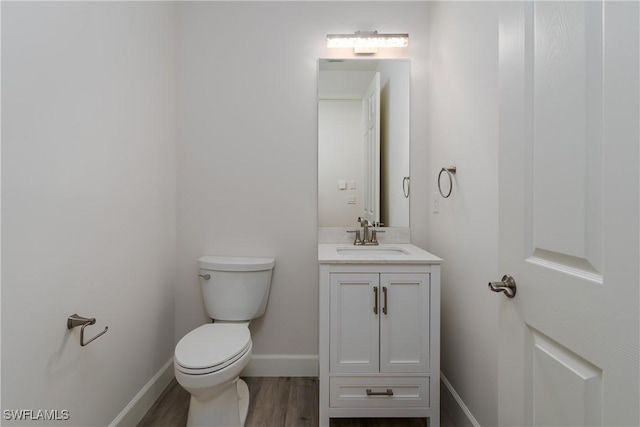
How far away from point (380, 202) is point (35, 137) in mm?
1709

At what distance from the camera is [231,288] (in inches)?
77.7

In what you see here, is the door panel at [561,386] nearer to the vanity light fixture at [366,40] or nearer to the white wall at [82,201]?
the white wall at [82,201]

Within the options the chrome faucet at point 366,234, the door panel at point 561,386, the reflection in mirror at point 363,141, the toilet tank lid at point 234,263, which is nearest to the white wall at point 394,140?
the reflection in mirror at point 363,141

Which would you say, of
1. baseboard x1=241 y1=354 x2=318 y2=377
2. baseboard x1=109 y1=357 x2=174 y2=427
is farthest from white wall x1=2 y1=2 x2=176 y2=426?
baseboard x1=241 y1=354 x2=318 y2=377

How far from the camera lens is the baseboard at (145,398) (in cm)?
157

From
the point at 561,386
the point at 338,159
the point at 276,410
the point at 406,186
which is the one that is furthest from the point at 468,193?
the point at 276,410

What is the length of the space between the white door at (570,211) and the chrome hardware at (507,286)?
15 millimetres

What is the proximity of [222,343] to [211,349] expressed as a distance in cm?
6

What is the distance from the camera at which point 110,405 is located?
1466 mm

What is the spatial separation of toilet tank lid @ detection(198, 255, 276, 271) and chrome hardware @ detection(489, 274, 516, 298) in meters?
1.38

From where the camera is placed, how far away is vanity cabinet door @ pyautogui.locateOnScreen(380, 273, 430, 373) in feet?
5.25

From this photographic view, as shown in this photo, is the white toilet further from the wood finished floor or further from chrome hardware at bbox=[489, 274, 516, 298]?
chrome hardware at bbox=[489, 274, 516, 298]

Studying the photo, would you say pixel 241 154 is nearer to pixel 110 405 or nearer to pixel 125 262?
pixel 125 262

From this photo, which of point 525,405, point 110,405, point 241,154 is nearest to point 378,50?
point 241,154
